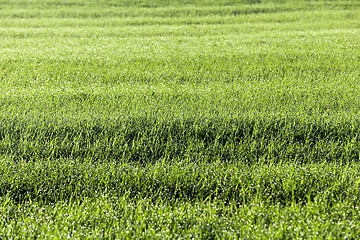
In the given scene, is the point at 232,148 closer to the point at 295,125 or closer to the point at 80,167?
the point at 295,125

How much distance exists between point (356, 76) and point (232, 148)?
4.22 metres

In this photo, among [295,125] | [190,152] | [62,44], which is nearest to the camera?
[190,152]

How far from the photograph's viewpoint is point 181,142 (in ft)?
15.6

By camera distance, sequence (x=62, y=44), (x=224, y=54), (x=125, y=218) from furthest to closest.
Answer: (x=62, y=44) → (x=224, y=54) → (x=125, y=218)

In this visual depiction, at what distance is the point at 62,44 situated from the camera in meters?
10.2

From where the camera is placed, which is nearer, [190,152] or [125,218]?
[125,218]

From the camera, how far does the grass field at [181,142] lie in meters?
3.27

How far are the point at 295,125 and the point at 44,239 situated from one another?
3.89m

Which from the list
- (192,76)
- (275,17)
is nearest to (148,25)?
(275,17)

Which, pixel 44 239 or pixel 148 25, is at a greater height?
pixel 148 25

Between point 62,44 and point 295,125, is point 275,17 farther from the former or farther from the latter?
point 295,125

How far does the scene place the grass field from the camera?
3268 millimetres

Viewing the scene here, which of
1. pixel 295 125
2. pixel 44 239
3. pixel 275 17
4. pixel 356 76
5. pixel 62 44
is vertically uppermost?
pixel 275 17

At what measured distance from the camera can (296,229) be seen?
3.01 m
